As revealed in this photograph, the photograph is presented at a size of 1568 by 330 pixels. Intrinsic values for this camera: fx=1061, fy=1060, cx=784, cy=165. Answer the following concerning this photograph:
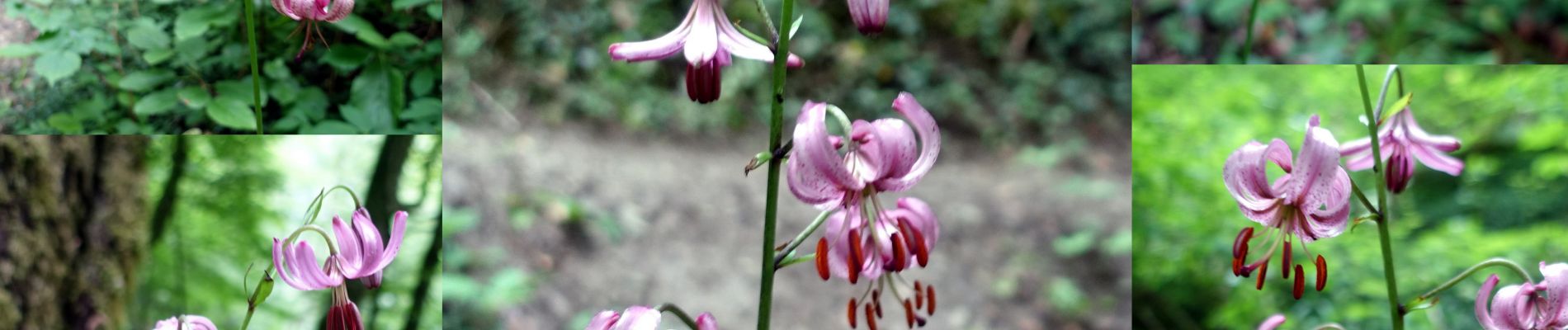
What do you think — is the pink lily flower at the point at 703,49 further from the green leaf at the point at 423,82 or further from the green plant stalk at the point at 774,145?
the green leaf at the point at 423,82

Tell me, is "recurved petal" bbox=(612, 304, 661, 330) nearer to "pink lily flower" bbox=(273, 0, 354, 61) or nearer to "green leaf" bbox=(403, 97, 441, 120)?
"pink lily flower" bbox=(273, 0, 354, 61)

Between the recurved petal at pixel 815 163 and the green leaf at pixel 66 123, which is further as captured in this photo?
the green leaf at pixel 66 123

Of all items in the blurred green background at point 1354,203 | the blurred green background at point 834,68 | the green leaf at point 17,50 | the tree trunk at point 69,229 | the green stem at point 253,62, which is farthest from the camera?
the blurred green background at point 834,68

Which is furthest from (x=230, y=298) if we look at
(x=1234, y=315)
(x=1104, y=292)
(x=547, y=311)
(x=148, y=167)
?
(x=1104, y=292)

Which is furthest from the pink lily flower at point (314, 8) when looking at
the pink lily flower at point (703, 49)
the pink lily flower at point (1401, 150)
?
the pink lily flower at point (1401, 150)

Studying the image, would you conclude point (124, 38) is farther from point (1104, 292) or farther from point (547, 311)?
point (1104, 292)

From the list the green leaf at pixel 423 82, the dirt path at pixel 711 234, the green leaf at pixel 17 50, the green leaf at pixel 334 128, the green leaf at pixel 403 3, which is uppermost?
the green leaf at pixel 403 3
